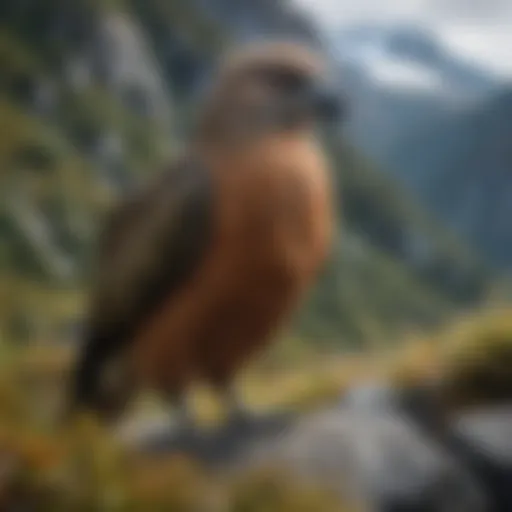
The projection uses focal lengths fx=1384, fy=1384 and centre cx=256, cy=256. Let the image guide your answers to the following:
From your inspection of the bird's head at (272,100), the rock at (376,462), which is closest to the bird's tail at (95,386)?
the rock at (376,462)

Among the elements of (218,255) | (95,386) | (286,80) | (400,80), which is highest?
(400,80)

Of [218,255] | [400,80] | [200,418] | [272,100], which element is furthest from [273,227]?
[400,80]

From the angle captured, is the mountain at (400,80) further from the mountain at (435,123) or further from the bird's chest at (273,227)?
the bird's chest at (273,227)

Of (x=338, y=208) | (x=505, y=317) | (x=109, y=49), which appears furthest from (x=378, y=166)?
(x=109, y=49)

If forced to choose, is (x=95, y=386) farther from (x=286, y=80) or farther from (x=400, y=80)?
(x=400, y=80)

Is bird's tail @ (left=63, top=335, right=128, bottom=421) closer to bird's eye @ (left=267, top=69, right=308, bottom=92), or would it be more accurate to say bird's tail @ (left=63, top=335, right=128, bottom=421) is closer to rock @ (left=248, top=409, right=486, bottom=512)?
rock @ (left=248, top=409, right=486, bottom=512)

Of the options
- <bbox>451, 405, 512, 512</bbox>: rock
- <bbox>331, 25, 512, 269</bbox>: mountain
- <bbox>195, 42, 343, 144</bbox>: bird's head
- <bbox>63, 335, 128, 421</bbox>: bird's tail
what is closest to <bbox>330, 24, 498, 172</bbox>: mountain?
<bbox>331, 25, 512, 269</bbox>: mountain

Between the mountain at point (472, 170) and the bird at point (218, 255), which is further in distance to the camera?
the mountain at point (472, 170)

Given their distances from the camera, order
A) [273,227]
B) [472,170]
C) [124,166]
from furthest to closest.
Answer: [472,170]
[124,166]
[273,227]

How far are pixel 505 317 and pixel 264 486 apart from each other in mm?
474

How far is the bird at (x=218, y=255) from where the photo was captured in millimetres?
2139

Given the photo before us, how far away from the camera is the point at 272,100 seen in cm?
218

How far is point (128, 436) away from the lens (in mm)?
2121

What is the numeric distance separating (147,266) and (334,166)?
34 centimetres
